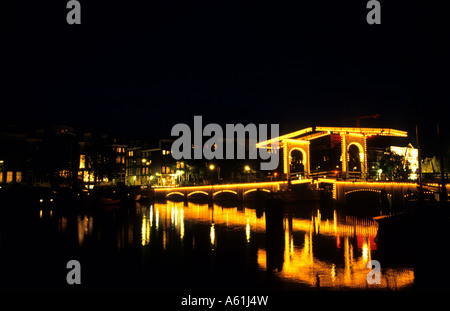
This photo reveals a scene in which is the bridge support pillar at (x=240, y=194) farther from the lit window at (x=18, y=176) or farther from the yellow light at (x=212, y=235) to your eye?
A: the lit window at (x=18, y=176)

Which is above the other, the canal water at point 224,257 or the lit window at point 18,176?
the lit window at point 18,176

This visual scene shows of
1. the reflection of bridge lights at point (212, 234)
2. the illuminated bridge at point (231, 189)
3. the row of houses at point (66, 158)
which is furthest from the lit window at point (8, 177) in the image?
the reflection of bridge lights at point (212, 234)

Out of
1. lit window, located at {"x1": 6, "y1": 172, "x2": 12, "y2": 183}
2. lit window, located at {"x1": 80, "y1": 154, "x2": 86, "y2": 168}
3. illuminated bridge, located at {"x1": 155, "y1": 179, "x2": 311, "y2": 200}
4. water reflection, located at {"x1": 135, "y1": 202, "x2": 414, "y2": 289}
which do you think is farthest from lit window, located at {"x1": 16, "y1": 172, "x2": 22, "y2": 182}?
water reflection, located at {"x1": 135, "y1": 202, "x2": 414, "y2": 289}

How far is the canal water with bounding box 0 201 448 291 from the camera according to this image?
11062 millimetres

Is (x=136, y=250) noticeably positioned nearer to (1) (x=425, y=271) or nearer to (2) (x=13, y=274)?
(2) (x=13, y=274)

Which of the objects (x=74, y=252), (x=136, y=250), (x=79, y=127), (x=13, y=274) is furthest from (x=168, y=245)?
(x=79, y=127)

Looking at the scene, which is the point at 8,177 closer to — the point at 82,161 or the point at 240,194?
the point at 82,161

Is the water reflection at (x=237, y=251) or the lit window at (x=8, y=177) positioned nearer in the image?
the water reflection at (x=237, y=251)

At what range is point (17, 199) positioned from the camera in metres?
37.8

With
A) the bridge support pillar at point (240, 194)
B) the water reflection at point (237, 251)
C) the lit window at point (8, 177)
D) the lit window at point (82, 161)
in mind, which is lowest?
the water reflection at point (237, 251)

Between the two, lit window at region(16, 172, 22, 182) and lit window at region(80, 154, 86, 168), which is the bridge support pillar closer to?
lit window at region(80, 154, 86, 168)

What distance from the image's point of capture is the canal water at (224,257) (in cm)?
1106

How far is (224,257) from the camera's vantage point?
1481 centimetres
